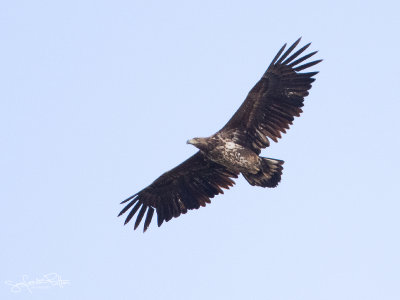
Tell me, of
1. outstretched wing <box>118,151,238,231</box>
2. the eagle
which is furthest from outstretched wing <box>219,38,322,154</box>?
outstretched wing <box>118,151,238,231</box>

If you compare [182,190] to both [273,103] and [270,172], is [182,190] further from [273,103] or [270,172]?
[273,103]

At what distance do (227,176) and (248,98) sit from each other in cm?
198

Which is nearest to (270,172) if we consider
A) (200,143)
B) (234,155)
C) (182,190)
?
(234,155)

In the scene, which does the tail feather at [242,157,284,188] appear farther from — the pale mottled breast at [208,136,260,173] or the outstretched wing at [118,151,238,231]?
the outstretched wing at [118,151,238,231]

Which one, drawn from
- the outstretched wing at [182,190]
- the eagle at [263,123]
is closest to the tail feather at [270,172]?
the eagle at [263,123]

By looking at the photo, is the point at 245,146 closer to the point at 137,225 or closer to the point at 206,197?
the point at 206,197

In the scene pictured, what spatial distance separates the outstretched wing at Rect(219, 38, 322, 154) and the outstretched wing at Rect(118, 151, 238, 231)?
1.17m

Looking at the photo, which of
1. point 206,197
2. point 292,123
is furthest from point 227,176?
point 292,123

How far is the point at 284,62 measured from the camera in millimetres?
18656

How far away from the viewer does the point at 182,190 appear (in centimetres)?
2003

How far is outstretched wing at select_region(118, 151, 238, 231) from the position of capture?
19734 mm

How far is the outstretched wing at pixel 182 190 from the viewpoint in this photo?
19734 mm

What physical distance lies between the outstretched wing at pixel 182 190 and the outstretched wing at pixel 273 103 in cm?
117

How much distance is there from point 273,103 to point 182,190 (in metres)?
2.86
